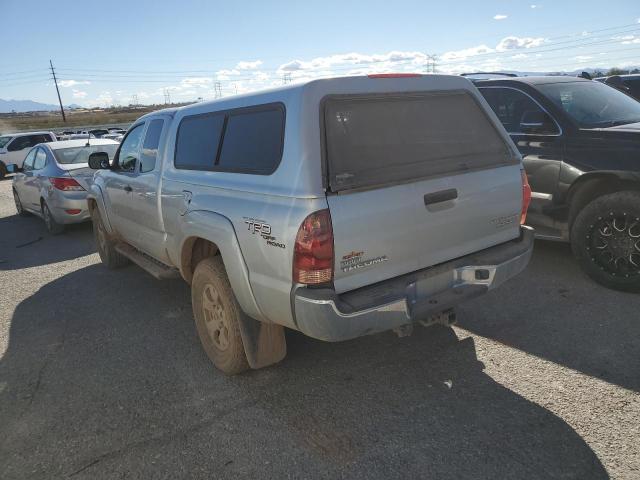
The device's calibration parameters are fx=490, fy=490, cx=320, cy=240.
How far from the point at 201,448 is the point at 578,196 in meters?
4.09

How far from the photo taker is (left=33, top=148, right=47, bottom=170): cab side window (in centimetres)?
905

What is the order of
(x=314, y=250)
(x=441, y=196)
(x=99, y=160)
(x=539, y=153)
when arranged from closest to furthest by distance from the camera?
(x=314, y=250) → (x=441, y=196) → (x=539, y=153) → (x=99, y=160)

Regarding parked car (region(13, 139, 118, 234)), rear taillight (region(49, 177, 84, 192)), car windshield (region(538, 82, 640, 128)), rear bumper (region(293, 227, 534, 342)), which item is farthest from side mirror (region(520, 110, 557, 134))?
rear taillight (region(49, 177, 84, 192))

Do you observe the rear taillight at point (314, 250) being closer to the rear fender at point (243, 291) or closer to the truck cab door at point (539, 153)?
the rear fender at point (243, 291)

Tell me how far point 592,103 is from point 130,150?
193 inches

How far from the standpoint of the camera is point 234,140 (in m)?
3.36

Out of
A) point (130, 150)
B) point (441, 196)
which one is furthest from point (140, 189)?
point (441, 196)

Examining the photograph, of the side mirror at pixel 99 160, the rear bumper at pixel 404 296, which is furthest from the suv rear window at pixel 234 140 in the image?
the side mirror at pixel 99 160

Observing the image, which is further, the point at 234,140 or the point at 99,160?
the point at 99,160

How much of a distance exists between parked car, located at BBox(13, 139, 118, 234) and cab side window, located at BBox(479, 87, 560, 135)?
21.1 ft

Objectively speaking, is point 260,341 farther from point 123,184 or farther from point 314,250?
point 123,184

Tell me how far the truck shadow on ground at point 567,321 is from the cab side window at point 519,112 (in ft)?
4.83

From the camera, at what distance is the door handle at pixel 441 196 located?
9.58 feet

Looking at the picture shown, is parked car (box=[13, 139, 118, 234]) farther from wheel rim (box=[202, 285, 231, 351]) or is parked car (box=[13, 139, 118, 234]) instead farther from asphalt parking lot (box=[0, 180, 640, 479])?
wheel rim (box=[202, 285, 231, 351])
